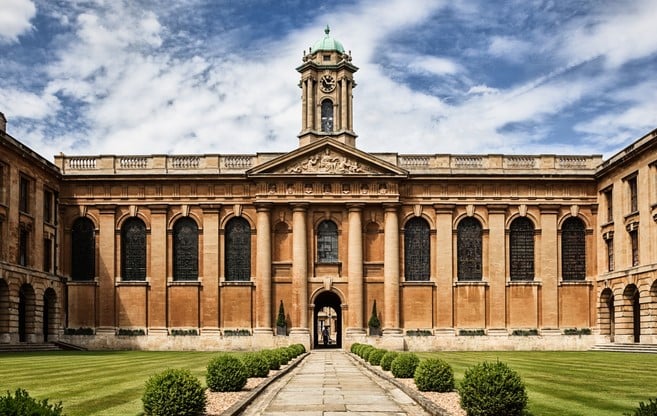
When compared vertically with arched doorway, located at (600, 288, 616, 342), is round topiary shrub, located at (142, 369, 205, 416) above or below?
above

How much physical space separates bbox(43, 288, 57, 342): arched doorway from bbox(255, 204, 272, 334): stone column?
→ 13602 millimetres

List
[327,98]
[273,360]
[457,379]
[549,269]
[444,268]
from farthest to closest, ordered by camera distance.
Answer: [327,98] → [444,268] → [549,269] → [273,360] → [457,379]

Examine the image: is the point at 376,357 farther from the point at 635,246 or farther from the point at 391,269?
the point at 635,246

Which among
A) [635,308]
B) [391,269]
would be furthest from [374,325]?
[635,308]

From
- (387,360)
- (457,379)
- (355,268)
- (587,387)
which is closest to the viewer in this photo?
(587,387)

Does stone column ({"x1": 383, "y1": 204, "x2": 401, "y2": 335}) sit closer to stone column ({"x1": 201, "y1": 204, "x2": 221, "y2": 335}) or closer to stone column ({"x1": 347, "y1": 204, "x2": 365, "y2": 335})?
stone column ({"x1": 347, "y1": 204, "x2": 365, "y2": 335})

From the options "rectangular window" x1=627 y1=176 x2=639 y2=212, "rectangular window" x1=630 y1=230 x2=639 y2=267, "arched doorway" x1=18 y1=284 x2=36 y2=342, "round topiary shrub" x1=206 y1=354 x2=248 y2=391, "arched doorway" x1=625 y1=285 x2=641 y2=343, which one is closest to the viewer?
"round topiary shrub" x1=206 y1=354 x2=248 y2=391

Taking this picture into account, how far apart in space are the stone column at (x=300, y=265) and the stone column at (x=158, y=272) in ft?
29.4

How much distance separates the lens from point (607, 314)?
180ft

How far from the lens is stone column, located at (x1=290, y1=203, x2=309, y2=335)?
55.0 meters

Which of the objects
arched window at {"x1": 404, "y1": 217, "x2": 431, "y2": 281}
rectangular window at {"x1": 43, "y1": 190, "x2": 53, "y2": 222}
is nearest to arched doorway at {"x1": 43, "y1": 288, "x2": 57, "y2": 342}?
rectangular window at {"x1": 43, "y1": 190, "x2": 53, "y2": 222}

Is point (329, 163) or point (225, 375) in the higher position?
point (329, 163)

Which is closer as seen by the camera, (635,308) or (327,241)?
(635,308)

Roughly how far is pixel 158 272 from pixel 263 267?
7.39 m
